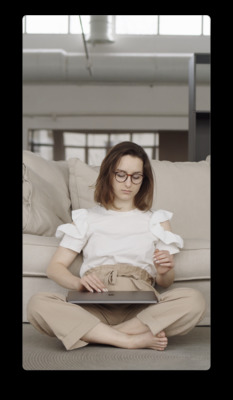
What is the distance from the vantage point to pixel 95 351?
1.44 meters

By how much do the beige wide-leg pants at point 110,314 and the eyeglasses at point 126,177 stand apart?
1.01 ft

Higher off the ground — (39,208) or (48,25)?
(48,25)

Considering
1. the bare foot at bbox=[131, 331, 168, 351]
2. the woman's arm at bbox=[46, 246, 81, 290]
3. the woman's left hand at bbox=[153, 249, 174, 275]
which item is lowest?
the bare foot at bbox=[131, 331, 168, 351]

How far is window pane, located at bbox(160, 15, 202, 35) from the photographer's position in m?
7.84

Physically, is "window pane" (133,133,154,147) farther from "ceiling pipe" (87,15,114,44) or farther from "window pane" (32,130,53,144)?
"ceiling pipe" (87,15,114,44)

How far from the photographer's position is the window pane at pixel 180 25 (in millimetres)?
7844

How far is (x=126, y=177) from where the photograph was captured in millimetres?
1705

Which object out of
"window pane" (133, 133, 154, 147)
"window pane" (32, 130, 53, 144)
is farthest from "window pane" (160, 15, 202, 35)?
"window pane" (32, 130, 53, 144)

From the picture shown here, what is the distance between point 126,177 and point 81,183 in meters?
A: 0.65

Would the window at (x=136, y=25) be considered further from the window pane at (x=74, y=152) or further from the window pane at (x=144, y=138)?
the window pane at (x=74, y=152)

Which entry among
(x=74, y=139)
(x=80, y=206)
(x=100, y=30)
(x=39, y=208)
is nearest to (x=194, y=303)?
(x=39, y=208)

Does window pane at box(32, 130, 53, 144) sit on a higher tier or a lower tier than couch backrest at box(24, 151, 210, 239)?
higher

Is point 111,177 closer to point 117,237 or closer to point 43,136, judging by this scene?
point 117,237

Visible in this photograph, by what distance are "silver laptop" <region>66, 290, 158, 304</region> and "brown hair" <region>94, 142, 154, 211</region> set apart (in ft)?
1.37
